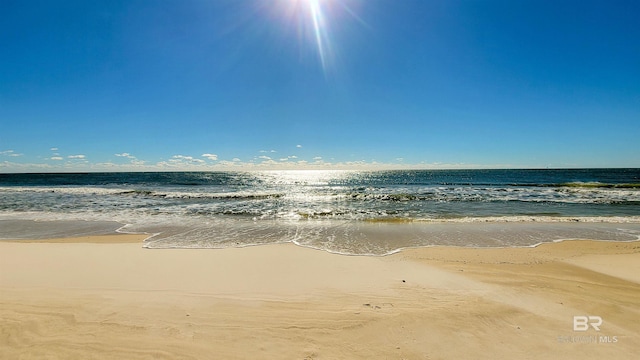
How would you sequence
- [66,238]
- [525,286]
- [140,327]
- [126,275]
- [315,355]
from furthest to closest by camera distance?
[66,238]
[126,275]
[525,286]
[140,327]
[315,355]

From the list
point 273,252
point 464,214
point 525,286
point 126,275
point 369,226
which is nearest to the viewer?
point 525,286

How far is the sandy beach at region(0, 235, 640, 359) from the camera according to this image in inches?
148

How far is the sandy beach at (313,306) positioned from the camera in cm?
375

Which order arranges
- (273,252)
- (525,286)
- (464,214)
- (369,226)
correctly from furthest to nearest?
(464,214) → (369,226) → (273,252) → (525,286)

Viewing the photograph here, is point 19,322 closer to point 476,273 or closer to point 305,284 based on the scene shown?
point 305,284

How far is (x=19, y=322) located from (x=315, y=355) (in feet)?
14.5

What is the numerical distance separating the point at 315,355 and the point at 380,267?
3.95 m

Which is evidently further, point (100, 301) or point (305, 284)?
point (305, 284)

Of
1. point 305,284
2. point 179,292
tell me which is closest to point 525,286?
point 305,284

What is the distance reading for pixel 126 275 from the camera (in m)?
6.48

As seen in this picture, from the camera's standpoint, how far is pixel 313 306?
4.92 m

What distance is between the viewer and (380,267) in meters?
7.22

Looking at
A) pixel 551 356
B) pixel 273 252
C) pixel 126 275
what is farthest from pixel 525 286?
pixel 126 275

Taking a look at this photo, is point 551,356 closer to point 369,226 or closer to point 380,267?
point 380,267
